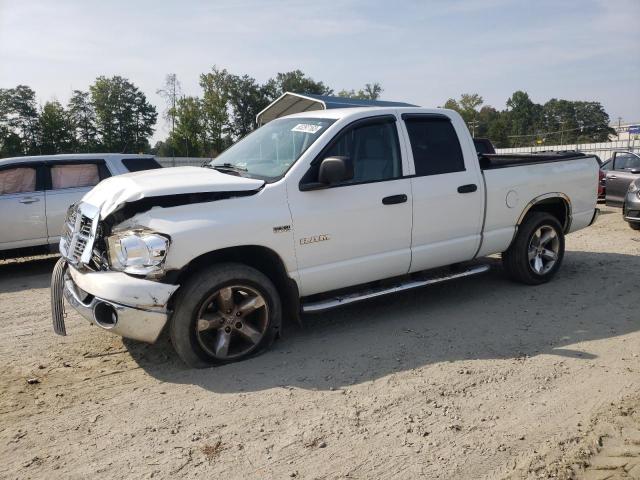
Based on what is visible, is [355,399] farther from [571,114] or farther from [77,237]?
[571,114]

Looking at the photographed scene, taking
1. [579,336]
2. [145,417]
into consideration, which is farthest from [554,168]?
[145,417]

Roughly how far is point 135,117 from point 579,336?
66.7 m

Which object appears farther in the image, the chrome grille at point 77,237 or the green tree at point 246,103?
the green tree at point 246,103

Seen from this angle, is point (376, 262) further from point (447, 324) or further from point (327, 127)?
point (327, 127)

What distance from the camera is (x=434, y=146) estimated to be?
518cm

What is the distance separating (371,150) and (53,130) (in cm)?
5275

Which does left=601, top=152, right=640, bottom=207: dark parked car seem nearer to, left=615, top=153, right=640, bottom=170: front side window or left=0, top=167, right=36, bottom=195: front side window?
left=615, top=153, right=640, bottom=170: front side window

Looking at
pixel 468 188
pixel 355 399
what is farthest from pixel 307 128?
pixel 355 399

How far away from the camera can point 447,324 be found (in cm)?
492

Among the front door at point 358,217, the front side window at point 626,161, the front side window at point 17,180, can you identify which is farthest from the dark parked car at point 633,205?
the front side window at point 17,180

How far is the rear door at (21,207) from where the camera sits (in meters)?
7.68

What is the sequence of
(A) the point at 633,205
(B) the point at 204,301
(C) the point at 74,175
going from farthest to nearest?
(A) the point at 633,205, (C) the point at 74,175, (B) the point at 204,301

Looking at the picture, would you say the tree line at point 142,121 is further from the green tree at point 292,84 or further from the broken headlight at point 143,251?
the broken headlight at point 143,251

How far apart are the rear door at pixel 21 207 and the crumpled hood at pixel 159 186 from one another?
4.15 m
